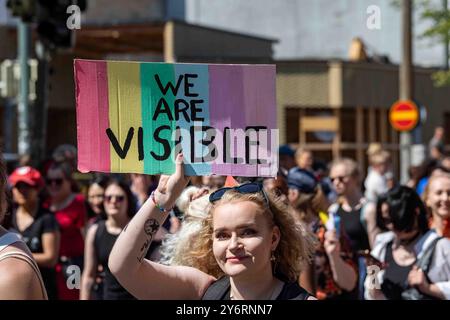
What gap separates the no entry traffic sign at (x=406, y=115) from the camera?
833 inches

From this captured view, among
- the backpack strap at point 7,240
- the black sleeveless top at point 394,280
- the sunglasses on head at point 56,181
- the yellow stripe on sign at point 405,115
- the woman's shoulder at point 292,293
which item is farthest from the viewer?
the yellow stripe on sign at point 405,115

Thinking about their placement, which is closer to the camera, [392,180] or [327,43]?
[392,180]

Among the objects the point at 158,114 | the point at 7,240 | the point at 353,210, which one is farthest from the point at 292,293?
the point at 353,210

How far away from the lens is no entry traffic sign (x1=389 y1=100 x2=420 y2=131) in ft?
69.4

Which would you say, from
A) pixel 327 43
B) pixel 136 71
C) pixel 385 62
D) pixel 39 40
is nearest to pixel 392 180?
pixel 39 40

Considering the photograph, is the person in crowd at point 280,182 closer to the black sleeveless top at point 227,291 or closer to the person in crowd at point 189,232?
the person in crowd at point 189,232

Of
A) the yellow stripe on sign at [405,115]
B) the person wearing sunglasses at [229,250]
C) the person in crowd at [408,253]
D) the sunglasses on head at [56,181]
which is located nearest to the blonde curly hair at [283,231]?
the person wearing sunglasses at [229,250]

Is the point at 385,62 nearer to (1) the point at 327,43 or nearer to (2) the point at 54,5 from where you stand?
(1) the point at 327,43

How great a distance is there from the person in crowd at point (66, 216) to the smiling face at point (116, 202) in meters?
0.69

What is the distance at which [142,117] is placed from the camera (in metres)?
4.20

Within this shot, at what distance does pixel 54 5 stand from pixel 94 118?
7.45 m

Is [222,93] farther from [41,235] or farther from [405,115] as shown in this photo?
[405,115]

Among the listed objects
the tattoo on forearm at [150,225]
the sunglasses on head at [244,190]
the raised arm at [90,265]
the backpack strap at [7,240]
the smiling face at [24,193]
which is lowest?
the raised arm at [90,265]

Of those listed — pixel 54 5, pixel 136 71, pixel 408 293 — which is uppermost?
A: pixel 54 5
